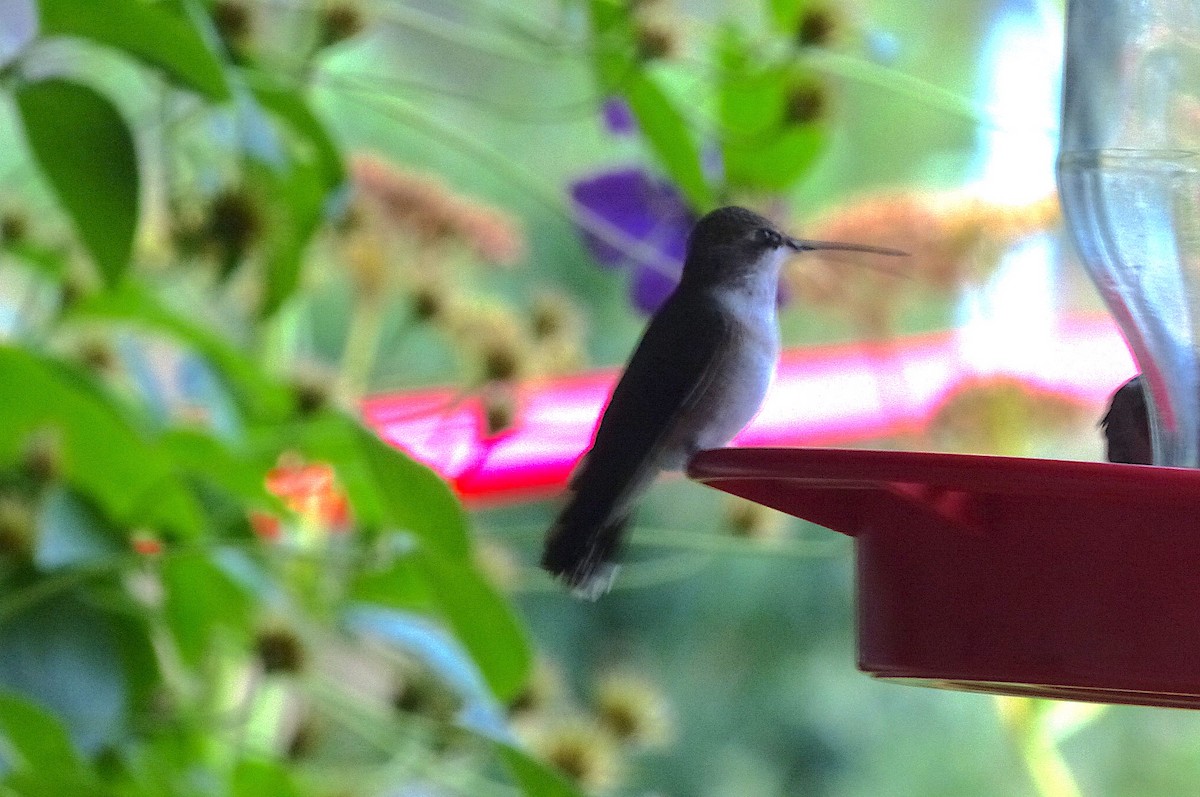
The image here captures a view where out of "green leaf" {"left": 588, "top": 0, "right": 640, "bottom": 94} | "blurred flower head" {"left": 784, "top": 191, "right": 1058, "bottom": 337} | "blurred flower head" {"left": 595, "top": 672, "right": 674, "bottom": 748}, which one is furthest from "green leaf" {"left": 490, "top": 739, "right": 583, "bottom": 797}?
"blurred flower head" {"left": 784, "top": 191, "right": 1058, "bottom": 337}

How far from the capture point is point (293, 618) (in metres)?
0.81

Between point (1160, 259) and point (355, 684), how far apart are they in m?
1.37

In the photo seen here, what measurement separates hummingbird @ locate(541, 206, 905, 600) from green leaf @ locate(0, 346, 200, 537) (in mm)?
270

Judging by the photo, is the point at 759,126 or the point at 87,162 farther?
the point at 759,126

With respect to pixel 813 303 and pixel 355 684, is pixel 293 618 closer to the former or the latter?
pixel 813 303

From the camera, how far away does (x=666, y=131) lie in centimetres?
77

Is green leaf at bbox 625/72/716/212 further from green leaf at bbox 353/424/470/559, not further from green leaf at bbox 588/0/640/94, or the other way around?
green leaf at bbox 353/424/470/559

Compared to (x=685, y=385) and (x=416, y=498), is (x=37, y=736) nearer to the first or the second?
(x=416, y=498)

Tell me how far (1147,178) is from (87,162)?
0.42m

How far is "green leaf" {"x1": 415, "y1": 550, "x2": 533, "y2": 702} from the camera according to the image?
592 millimetres

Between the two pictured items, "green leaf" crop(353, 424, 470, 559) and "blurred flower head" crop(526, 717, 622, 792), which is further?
"blurred flower head" crop(526, 717, 622, 792)

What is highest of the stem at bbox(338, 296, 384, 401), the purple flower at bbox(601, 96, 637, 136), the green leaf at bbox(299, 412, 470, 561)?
the purple flower at bbox(601, 96, 637, 136)

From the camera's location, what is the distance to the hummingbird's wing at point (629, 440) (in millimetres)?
546

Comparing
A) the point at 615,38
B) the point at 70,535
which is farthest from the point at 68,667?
the point at 615,38
